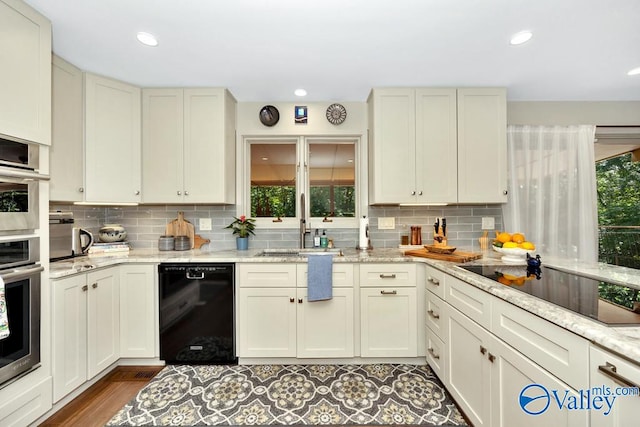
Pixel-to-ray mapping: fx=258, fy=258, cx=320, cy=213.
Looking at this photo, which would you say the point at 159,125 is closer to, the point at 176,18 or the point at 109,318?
the point at 176,18

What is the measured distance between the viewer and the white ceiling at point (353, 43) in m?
1.52

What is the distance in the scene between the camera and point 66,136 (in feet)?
6.53

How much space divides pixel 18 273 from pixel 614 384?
2551mm

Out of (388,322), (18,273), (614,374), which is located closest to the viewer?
(614,374)

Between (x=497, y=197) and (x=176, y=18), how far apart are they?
2875mm

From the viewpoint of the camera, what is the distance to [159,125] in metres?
2.39

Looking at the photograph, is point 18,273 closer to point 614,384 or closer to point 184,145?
point 184,145

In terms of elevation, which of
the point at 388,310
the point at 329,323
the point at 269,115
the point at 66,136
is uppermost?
the point at 269,115

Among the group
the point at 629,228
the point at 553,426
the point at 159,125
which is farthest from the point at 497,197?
the point at 159,125

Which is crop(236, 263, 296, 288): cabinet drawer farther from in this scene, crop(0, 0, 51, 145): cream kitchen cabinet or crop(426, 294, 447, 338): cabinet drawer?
crop(0, 0, 51, 145): cream kitchen cabinet

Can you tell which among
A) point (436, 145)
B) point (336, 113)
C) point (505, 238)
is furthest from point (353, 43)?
point (505, 238)

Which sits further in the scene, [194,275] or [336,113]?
[336,113]

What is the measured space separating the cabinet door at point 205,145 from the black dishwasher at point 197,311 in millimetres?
698

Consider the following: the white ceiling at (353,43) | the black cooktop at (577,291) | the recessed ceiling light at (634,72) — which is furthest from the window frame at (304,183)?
the recessed ceiling light at (634,72)
